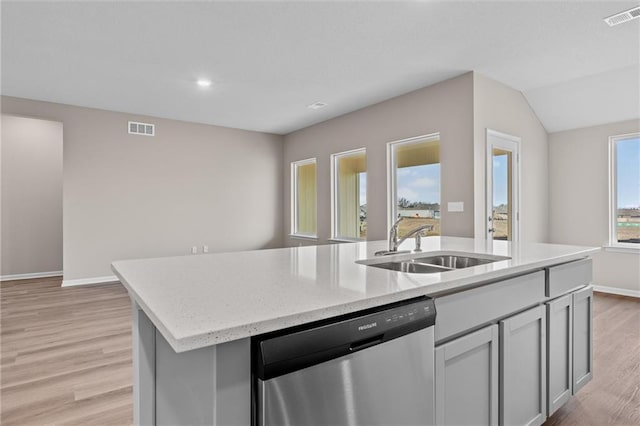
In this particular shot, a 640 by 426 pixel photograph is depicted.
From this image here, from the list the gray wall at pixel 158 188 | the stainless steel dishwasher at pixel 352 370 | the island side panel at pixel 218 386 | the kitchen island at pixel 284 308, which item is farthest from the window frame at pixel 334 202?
the island side panel at pixel 218 386

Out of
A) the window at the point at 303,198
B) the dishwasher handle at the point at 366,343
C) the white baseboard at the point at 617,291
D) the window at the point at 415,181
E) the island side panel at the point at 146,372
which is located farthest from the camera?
the window at the point at 303,198

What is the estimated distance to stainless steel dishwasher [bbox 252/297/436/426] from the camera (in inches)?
30.6

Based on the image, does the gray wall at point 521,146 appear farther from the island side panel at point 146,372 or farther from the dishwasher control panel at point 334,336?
the island side panel at point 146,372

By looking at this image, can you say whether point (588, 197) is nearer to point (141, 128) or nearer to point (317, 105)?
point (317, 105)

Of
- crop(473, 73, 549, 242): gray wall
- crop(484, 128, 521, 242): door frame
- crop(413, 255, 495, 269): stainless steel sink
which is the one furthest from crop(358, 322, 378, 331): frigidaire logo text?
crop(484, 128, 521, 242): door frame

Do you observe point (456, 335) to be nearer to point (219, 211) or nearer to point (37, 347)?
point (37, 347)

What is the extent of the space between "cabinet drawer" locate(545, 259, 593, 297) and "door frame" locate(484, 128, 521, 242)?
6.58 ft

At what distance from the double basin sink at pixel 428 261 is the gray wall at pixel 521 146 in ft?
6.72

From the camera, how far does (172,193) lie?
5.85m

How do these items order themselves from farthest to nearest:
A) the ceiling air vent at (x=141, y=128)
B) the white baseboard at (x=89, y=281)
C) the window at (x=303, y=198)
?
the window at (x=303, y=198), the ceiling air vent at (x=141, y=128), the white baseboard at (x=89, y=281)

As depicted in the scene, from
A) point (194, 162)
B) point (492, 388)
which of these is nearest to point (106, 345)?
point (492, 388)

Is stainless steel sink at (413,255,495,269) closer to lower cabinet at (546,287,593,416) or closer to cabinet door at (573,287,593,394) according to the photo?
lower cabinet at (546,287,593,416)

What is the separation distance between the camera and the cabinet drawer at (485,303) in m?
1.20

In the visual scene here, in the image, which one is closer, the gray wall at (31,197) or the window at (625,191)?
the window at (625,191)
